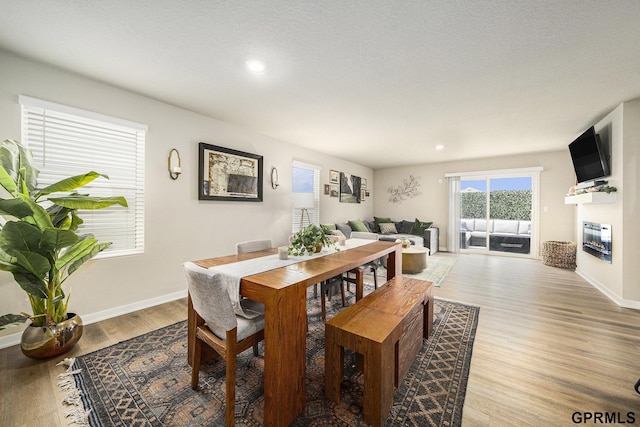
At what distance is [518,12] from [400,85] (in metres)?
1.07

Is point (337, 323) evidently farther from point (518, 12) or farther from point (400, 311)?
point (518, 12)

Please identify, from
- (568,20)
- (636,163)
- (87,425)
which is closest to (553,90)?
(568,20)

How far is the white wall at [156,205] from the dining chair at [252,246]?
4.30 feet

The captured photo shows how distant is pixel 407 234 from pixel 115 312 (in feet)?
20.3

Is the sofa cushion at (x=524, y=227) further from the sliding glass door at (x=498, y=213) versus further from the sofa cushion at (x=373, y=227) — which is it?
the sofa cushion at (x=373, y=227)

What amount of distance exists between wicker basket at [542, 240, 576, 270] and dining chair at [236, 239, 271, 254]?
5.87 metres

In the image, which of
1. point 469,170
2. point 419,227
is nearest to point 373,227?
point 419,227

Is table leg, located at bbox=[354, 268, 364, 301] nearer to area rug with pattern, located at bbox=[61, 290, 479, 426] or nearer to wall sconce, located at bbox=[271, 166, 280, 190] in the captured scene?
area rug with pattern, located at bbox=[61, 290, 479, 426]

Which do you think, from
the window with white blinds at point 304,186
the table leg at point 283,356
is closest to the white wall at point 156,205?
the window with white blinds at point 304,186

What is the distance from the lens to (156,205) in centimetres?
293

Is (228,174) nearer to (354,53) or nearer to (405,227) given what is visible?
(354,53)

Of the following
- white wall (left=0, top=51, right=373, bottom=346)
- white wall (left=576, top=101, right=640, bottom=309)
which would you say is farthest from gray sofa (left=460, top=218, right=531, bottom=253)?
white wall (left=0, top=51, right=373, bottom=346)

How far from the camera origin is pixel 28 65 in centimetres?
216

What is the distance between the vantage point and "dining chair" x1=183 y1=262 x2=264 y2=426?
4.27 feet
